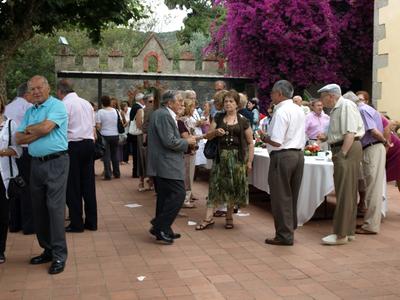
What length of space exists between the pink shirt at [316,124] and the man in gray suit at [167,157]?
3392 millimetres

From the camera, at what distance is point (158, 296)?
4191 mm

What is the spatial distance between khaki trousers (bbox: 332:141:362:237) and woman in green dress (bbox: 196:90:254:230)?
1.11 m

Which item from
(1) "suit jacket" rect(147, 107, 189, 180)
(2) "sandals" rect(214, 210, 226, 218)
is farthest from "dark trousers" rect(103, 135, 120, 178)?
(1) "suit jacket" rect(147, 107, 189, 180)

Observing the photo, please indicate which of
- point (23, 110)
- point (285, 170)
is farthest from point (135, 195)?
point (285, 170)

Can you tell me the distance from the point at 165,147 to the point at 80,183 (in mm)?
1373

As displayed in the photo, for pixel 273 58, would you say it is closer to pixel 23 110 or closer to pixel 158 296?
pixel 23 110

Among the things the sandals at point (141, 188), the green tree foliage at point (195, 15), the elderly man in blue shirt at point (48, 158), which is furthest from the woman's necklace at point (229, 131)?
the green tree foliage at point (195, 15)

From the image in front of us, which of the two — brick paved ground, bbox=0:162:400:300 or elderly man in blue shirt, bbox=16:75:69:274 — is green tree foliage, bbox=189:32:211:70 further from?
elderly man in blue shirt, bbox=16:75:69:274

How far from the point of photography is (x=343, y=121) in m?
5.60

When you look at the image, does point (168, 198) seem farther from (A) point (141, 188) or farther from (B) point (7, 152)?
(A) point (141, 188)

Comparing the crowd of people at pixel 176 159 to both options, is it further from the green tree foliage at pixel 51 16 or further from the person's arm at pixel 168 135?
the green tree foliage at pixel 51 16

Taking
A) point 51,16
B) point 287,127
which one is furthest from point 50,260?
point 51,16

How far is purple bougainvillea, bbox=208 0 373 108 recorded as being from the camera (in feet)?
52.1

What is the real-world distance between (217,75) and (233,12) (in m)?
2.45
